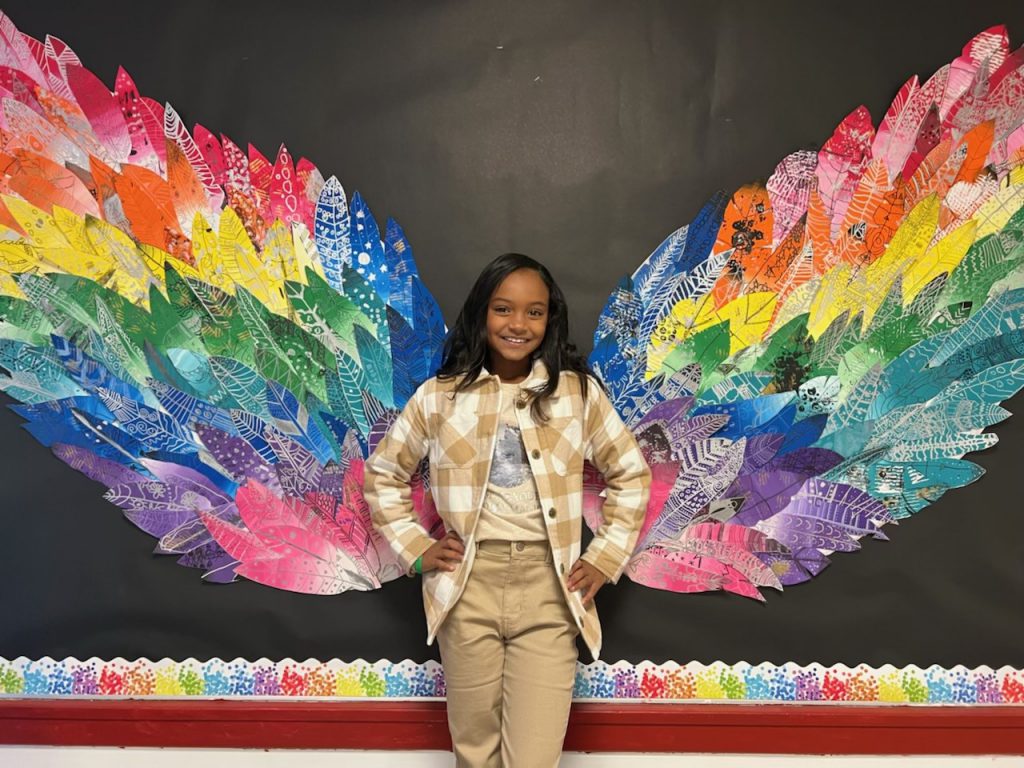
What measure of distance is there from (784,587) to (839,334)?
0.59 m

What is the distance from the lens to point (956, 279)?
1.68 meters

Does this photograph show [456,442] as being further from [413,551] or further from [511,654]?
[511,654]

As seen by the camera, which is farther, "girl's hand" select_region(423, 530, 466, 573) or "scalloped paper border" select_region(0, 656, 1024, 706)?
"scalloped paper border" select_region(0, 656, 1024, 706)

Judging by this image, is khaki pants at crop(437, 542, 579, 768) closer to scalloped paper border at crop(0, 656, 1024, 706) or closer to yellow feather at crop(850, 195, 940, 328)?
scalloped paper border at crop(0, 656, 1024, 706)

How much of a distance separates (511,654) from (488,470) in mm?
371

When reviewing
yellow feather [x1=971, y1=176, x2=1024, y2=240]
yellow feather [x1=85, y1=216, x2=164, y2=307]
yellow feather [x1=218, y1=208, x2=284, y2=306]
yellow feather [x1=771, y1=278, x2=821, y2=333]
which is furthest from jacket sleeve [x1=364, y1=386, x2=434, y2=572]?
yellow feather [x1=971, y1=176, x2=1024, y2=240]

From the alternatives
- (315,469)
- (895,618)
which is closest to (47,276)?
(315,469)

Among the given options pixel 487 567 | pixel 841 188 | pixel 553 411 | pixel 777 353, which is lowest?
pixel 487 567

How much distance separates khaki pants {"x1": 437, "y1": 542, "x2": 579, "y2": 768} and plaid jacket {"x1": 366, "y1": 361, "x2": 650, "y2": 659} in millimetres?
34

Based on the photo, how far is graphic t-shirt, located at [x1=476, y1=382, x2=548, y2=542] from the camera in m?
1.47

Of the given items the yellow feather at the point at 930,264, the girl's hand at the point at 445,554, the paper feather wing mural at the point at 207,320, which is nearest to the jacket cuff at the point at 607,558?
the girl's hand at the point at 445,554

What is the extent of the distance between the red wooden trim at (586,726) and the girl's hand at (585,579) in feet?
1.17

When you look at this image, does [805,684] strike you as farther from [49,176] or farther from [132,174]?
[49,176]

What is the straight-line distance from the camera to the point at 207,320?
5.64 feet
